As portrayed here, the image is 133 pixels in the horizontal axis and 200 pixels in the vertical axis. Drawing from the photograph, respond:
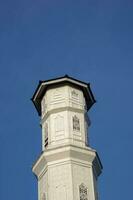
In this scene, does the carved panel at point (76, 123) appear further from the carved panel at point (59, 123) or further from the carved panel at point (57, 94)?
the carved panel at point (57, 94)

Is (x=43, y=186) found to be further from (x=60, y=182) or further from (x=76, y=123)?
(x=76, y=123)

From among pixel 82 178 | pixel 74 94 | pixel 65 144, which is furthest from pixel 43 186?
pixel 74 94

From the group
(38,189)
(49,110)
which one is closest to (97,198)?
(38,189)

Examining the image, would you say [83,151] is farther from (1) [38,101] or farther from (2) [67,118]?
(1) [38,101]

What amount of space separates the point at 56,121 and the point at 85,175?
13.4 ft

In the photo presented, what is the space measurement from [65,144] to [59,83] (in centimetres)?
484

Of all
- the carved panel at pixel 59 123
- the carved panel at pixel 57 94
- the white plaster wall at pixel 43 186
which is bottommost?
the white plaster wall at pixel 43 186

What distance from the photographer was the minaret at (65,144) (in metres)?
30.1

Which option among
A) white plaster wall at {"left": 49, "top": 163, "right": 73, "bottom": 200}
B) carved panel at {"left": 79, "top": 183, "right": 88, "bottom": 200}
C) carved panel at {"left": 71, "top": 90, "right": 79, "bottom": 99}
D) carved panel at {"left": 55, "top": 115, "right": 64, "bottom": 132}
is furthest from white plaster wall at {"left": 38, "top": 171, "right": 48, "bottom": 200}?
carved panel at {"left": 71, "top": 90, "right": 79, "bottom": 99}

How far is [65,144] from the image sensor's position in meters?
31.3

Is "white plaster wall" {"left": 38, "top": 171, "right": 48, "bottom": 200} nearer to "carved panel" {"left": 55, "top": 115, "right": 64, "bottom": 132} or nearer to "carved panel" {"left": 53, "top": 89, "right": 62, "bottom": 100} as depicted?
"carved panel" {"left": 55, "top": 115, "right": 64, "bottom": 132}

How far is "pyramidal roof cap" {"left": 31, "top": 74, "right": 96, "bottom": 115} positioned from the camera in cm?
3438

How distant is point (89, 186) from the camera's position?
1203 inches

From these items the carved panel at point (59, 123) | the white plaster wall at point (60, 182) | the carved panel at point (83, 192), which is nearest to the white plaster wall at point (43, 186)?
the white plaster wall at point (60, 182)
